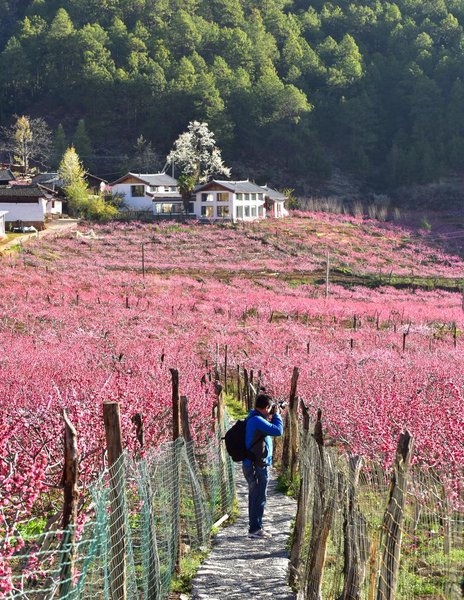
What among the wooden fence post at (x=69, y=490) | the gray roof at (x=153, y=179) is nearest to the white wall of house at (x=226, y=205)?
the gray roof at (x=153, y=179)

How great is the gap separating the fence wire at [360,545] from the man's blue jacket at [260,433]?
408 millimetres

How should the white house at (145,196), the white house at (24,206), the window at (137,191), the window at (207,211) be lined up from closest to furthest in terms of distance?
the white house at (24,206) → the window at (207,211) → the white house at (145,196) → the window at (137,191)

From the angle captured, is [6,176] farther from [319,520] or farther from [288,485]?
[319,520]

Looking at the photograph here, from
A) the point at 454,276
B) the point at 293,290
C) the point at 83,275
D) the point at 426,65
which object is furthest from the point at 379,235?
the point at 426,65

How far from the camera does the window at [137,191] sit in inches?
3263

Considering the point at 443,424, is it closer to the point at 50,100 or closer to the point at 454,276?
the point at 454,276

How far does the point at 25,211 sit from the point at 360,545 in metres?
61.6

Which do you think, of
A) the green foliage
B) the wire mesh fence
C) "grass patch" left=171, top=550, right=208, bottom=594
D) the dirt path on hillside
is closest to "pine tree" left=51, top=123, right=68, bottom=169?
the dirt path on hillside

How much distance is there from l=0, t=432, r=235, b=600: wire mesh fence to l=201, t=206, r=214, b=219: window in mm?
65528

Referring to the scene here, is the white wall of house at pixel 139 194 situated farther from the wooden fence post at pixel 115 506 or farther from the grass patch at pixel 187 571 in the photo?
the wooden fence post at pixel 115 506

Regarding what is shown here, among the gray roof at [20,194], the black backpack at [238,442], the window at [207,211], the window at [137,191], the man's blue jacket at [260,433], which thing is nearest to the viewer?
the man's blue jacket at [260,433]

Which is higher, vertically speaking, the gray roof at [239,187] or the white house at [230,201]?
the gray roof at [239,187]

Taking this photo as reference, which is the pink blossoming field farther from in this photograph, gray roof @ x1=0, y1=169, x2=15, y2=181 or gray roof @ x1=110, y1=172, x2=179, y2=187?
gray roof @ x1=0, y1=169, x2=15, y2=181

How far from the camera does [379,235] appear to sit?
77375 mm
